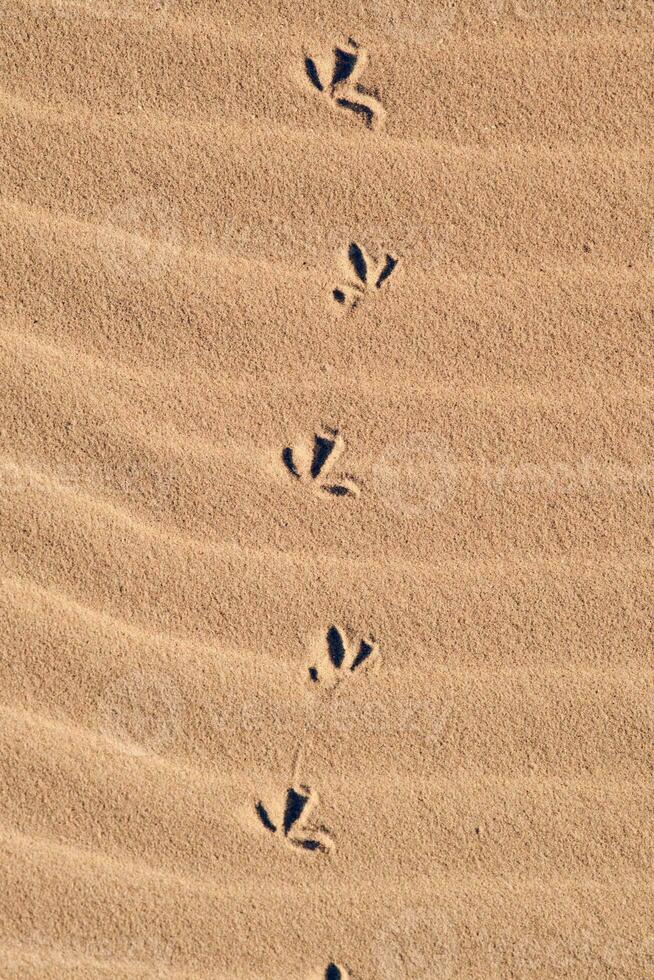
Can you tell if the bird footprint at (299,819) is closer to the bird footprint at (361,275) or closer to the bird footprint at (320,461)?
the bird footprint at (320,461)

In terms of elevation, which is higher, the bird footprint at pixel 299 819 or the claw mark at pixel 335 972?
the bird footprint at pixel 299 819

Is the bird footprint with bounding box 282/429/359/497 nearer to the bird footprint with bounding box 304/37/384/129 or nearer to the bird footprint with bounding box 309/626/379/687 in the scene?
the bird footprint with bounding box 309/626/379/687

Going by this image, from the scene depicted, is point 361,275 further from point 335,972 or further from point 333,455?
point 335,972

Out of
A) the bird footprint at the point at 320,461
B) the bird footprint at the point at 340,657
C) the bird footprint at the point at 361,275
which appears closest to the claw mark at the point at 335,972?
the bird footprint at the point at 340,657

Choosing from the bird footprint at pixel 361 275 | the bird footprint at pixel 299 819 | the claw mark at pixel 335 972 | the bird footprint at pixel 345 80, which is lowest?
the claw mark at pixel 335 972

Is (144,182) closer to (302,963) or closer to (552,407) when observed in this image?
(552,407)
